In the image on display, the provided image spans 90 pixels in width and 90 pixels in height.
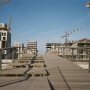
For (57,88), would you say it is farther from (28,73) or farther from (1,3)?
(1,3)

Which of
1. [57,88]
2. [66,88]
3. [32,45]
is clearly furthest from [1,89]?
[32,45]

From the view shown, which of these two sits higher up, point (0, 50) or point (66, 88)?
point (0, 50)

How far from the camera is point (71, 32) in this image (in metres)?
117

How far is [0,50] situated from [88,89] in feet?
13.8

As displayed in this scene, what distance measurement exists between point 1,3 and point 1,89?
90.1 m

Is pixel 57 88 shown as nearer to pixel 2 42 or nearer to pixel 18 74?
pixel 18 74

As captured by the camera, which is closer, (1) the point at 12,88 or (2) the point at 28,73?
(1) the point at 12,88

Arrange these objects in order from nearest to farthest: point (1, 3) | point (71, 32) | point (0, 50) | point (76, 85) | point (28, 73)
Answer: point (76, 85)
point (28, 73)
point (0, 50)
point (1, 3)
point (71, 32)

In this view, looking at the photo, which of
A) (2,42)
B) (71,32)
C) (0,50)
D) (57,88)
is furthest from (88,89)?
(71,32)

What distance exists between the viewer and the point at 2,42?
67875mm

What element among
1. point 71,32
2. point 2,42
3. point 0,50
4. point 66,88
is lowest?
point 66,88

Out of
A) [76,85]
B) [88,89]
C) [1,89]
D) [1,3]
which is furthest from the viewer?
[1,3]

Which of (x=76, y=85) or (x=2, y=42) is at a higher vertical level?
(x=2, y=42)

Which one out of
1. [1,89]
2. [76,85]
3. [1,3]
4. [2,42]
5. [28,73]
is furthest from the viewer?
[1,3]
